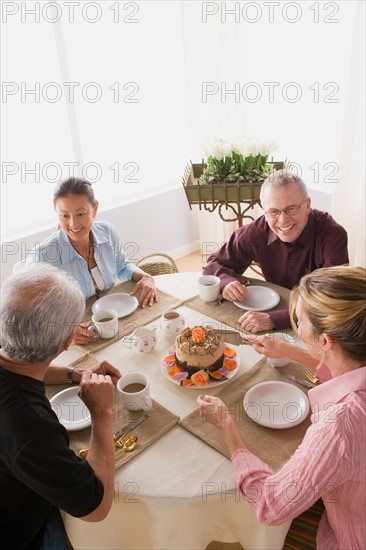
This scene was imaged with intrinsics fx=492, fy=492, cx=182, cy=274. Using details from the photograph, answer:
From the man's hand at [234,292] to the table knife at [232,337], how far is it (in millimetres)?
237

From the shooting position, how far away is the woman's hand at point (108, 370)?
1.84 metres

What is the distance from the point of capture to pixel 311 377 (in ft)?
5.88

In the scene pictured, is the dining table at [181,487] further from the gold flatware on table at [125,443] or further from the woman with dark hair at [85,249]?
the woman with dark hair at [85,249]

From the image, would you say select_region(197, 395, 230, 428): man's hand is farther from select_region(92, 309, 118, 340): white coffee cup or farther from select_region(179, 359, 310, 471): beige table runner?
select_region(92, 309, 118, 340): white coffee cup

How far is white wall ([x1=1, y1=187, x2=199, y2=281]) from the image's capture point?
171 inches

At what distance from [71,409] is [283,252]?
140cm

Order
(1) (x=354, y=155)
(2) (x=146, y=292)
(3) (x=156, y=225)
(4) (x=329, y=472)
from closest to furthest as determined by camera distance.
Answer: (4) (x=329, y=472)
(2) (x=146, y=292)
(1) (x=354, y=155)
(3) (x=156, y=225)

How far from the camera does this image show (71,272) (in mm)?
2574

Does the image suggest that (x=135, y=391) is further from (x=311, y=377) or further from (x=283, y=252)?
(x=283, y=252)

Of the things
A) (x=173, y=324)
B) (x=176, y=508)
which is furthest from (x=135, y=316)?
(x=176, y=508)

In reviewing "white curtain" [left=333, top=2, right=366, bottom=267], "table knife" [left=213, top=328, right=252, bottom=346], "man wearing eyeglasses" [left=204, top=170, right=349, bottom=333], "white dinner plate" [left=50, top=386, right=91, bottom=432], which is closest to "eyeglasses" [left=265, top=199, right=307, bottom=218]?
"man wearing eyeglasses" [left=204, top=170, right=349, bottom=333]

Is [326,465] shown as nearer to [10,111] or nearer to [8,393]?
[8,393]

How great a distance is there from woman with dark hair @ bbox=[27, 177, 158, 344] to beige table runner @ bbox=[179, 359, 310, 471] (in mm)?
764

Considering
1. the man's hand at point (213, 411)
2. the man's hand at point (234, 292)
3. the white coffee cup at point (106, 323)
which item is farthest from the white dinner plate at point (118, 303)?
the man's hand at point (213, 411)
